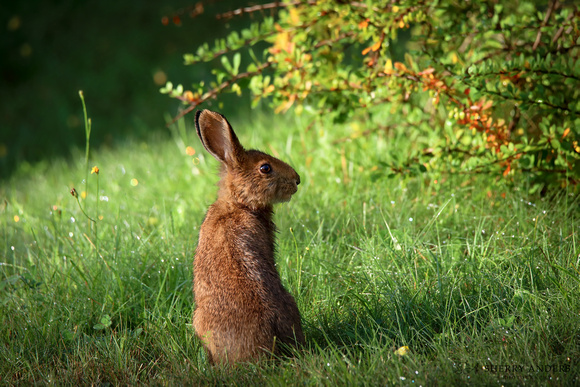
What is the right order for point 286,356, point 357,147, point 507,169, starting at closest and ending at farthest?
point 286,356
point 507,169
point 357,147

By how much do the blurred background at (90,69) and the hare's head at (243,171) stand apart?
13.4ft

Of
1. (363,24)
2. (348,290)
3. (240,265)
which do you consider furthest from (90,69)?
(240,265)

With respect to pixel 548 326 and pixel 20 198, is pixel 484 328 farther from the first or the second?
pixel 20 198

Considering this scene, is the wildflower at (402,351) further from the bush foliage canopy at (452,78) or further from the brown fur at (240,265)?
the bush foliage canopy at (452,78)

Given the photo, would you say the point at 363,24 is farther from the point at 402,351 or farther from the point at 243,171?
the point at 402,351

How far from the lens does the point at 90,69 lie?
904 cm

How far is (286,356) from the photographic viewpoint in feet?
8.93

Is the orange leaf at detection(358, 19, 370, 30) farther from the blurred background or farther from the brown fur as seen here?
the blurred background

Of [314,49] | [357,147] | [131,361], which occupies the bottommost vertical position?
[131,361]

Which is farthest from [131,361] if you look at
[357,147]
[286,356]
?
[357,147]

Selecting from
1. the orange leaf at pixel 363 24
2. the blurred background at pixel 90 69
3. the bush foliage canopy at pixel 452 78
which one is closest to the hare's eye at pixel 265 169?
the bush foliage canopy at pixel 452 78

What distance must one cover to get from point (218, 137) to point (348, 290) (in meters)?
1.08

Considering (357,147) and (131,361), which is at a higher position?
(357,147)

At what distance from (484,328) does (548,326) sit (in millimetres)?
278
